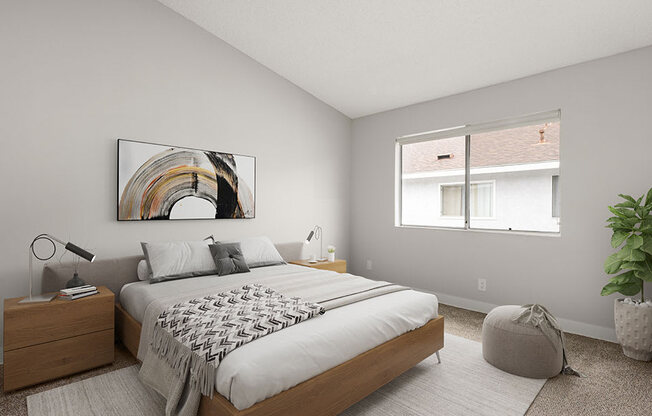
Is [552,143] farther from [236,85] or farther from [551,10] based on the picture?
[236,85]

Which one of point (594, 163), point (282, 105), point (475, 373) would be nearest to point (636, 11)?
point (594, 163)

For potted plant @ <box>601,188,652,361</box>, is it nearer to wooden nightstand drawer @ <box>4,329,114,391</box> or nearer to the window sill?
the window sill

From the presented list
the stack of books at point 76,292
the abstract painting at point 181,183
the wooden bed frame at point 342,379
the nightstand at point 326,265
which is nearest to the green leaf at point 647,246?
the wooden bed frame at point 342,379

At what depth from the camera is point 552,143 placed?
3.66 meters

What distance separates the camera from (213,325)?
189 cm

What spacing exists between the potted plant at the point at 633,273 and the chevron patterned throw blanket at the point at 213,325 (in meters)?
2.49

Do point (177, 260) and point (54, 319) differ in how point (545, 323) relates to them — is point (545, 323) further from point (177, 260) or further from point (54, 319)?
point (54, 319)

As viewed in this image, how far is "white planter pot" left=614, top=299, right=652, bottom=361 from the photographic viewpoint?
106 inches

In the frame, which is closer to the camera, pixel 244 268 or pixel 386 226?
pixel 244 268

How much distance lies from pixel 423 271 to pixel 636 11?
321 centimetres

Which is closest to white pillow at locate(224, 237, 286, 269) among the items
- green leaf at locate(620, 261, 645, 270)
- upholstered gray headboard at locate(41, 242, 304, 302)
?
upholstered gray headboard at locate(41, 242, 304, 302)

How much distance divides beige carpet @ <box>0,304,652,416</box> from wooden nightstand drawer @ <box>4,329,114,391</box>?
0.21 ft

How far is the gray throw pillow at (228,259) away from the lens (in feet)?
10.7

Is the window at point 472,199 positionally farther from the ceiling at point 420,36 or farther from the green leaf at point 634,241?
the green leaf at point 634,241
